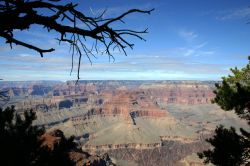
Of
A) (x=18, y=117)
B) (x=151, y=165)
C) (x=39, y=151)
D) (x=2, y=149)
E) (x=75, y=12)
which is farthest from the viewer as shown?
(x=151, y=165)

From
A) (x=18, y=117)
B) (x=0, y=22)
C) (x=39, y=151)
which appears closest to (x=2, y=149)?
(x=39, y=151)

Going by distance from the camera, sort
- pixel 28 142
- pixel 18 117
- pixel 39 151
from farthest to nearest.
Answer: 1. pixel 18 117
2. pixel 28 142
3. pixel 39 151

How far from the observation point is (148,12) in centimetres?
399

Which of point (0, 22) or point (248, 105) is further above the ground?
point (0, 22)

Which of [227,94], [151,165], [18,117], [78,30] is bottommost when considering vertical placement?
[151,165]

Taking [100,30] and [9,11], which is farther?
[100,30]

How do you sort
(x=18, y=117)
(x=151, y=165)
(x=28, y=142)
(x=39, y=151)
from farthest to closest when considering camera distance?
(x=151, y=165)
(x=18, y=117)
(x=28, y=142)
(x=39, y=151)

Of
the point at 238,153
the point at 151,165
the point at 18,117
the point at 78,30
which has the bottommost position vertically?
the point at 151,165

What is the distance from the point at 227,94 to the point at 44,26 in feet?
54.8

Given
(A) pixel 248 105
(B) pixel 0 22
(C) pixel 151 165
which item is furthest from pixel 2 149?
(C) pixel 151 165

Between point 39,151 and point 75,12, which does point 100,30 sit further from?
point 39,151

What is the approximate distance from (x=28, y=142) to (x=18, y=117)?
2.33 metres

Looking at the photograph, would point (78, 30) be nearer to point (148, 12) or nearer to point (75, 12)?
point (75, 12)

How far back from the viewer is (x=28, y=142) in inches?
592
